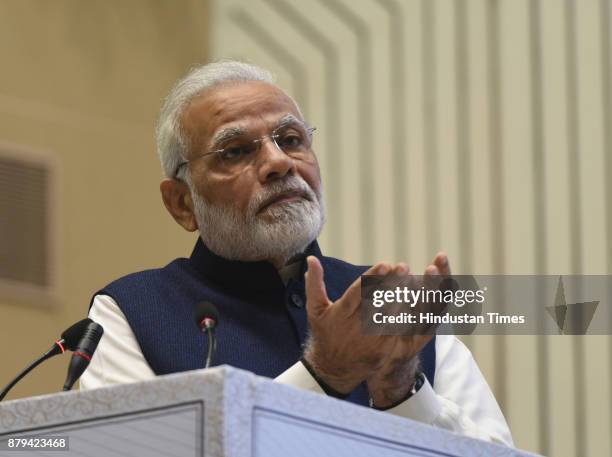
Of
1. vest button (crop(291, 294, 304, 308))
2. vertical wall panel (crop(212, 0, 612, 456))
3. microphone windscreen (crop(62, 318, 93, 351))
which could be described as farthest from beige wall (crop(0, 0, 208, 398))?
microphone windscreen (crop(62, 318, 93, 351))

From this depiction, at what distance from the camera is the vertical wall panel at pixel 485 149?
4641 millimetres

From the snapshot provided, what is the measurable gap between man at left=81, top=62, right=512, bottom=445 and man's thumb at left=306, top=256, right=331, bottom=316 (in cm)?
46

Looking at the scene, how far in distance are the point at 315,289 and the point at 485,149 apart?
2718 mm

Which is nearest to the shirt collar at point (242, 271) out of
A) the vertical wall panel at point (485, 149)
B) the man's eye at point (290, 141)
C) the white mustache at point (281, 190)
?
the white mustache at point (281, 190)

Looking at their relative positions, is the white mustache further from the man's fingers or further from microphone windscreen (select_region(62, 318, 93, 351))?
the man's fingers

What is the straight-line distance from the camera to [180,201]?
11.3ft

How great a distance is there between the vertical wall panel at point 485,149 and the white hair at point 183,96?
1.63 m

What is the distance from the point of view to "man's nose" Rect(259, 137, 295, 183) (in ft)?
10.3

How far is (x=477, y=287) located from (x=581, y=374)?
19.7 inches

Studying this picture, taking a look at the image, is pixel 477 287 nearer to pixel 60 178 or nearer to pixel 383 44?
pixel 383 44

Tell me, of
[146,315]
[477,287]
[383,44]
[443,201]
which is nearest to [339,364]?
[146,315]

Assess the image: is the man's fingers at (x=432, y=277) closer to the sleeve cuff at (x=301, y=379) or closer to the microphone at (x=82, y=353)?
the sleeve cuff at (x=301, y=379)

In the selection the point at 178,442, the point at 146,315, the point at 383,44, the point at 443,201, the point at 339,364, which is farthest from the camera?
the point at 383,44

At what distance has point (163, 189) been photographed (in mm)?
3447
